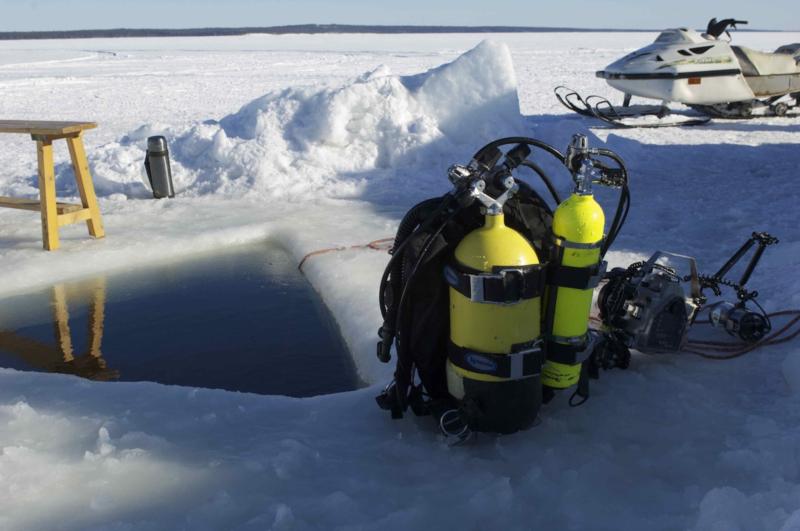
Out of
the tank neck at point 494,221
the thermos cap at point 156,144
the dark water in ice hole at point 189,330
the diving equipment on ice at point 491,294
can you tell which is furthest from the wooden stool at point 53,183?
the tank neck at point 494,221

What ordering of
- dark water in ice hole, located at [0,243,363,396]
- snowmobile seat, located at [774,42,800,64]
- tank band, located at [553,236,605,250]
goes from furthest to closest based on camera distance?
snowmobile seat, located at [774,42,800,64] < dark water in ice hole, located at [0,243,363,396] < tank band, located at [553,236,605,250]

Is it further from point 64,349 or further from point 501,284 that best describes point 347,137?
point 501,284

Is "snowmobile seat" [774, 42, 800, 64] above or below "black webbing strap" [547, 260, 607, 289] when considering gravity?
below

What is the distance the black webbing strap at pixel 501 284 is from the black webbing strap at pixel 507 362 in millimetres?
199

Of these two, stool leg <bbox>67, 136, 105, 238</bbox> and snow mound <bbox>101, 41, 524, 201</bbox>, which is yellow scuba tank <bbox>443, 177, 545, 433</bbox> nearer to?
stool leg <bbox>67, 136, 105, 238</bbox>

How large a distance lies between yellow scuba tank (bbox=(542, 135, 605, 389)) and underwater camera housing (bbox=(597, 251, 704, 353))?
0.60m

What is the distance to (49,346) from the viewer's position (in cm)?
410

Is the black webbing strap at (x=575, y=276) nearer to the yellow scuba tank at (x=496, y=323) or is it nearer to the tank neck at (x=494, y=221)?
the yellow scuba tank at (x=496, y=323)

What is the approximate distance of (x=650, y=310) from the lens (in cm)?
321

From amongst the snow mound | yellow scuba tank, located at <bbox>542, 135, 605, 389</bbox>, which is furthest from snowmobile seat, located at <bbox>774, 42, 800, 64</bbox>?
yellow scuba tank, located at <bbox>542, 135, 605, 389</bbox>

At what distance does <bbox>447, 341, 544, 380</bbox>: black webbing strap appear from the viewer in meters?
2.48

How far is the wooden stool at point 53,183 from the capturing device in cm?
540

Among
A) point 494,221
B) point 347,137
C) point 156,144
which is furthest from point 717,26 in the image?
point 494,221

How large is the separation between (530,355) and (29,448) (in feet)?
6.00
